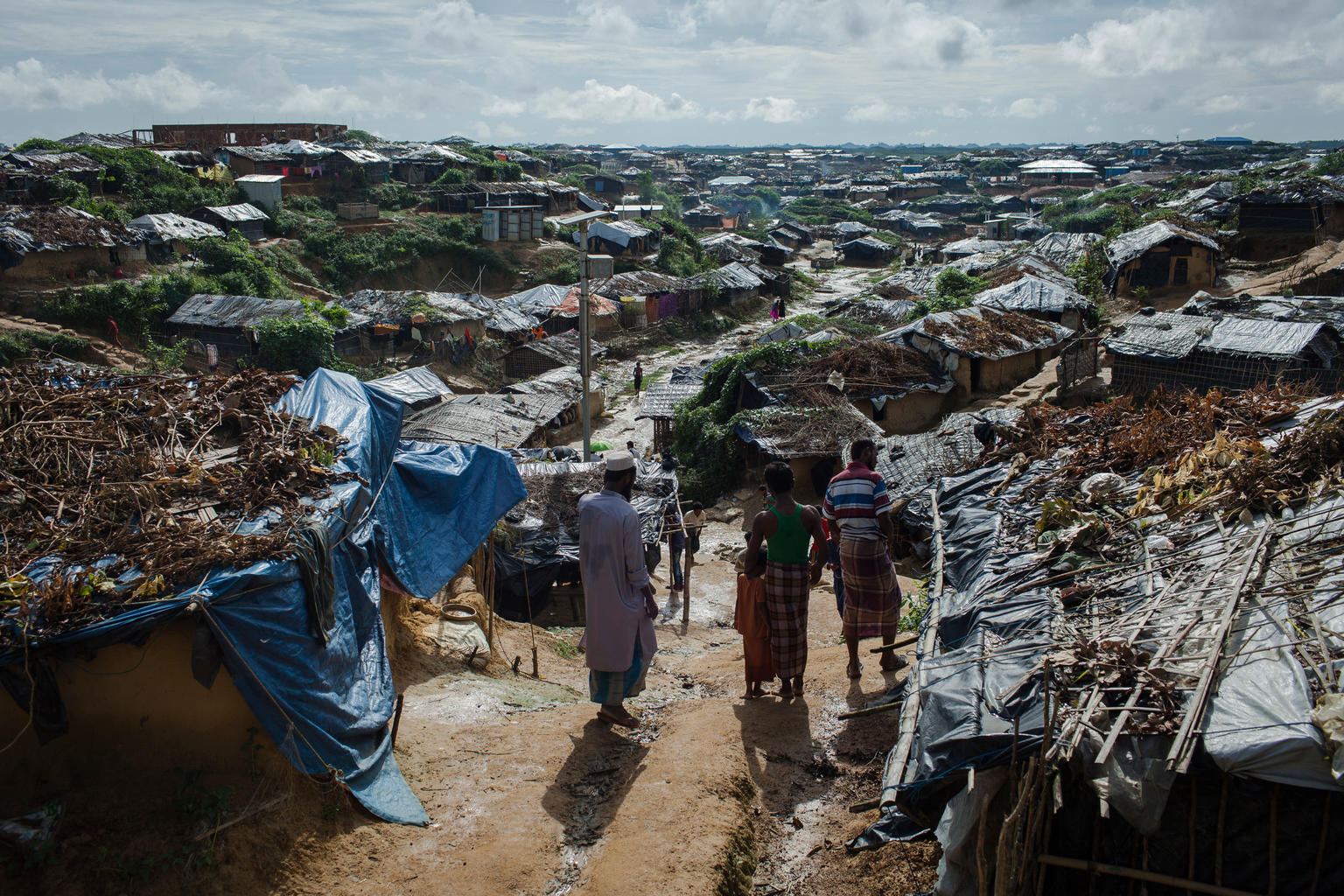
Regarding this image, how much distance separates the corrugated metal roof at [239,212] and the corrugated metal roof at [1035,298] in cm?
3142

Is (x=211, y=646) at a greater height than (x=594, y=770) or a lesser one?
greater

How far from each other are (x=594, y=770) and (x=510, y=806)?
641 mm

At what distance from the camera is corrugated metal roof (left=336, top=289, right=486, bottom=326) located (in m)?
31.5

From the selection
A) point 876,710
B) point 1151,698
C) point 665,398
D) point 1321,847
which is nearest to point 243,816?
point 876,710

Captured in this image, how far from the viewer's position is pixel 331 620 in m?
5.09

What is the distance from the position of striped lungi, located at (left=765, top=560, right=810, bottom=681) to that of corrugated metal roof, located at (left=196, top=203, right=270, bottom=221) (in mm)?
39430

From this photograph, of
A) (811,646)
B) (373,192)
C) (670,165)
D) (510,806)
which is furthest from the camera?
(670,165)

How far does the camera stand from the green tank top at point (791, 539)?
5.78m

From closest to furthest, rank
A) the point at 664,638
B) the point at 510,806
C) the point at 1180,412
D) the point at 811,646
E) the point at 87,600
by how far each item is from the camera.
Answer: the point at 87,600 → the point at 510,806 → the point at 1180,412 → the point at 811,646 → the point at 664,638

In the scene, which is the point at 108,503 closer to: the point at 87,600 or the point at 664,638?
the point at 87,600

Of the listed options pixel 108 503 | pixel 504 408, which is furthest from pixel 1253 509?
pixel 504 408

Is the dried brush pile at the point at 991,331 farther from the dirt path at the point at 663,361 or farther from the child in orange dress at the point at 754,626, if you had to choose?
the child in orange dress at the point at 754,626

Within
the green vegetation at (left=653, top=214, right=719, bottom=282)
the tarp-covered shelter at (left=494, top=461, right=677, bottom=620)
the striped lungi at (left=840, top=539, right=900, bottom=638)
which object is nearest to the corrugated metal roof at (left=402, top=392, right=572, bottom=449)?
the tarp-covered shelter at (left=494, top=461, right=677, bottom=620)

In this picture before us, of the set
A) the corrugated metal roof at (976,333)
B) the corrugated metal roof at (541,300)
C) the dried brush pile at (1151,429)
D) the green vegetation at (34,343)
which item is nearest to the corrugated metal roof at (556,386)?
the corrugated metal roof at (541,300)
